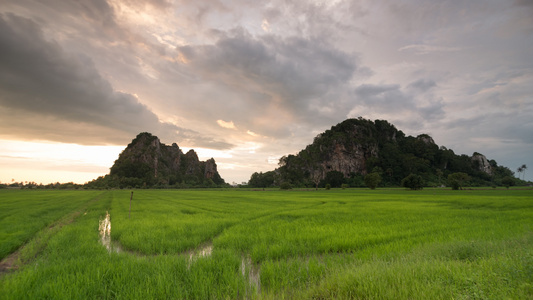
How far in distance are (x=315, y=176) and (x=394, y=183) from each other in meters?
45.2

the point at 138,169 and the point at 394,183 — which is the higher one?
the point at 138,169

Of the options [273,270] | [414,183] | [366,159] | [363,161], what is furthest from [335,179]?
[273,270]

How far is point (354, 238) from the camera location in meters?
8.70

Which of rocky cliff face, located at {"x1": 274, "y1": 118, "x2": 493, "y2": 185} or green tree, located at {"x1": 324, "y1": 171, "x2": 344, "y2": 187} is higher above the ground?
rocky cliff face, located at {"x1": 274, "y1": 118, "x2": 493, "y2": 185}

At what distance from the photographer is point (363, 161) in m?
148

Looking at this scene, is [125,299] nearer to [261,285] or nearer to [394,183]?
[261,285]

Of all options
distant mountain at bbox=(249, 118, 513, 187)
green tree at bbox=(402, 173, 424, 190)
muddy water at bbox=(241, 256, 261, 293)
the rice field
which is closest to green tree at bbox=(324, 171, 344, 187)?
distant mountain at bbox=(249, 118, 513, 187)

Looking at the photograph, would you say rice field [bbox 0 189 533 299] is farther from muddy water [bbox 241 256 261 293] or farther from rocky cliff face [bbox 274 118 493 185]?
rocky cliff face [bbox 274 118 493 185]

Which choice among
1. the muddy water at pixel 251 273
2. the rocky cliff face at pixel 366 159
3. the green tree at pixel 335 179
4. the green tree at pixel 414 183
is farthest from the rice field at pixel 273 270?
Answer: the rocky cliff face at pixel 366 159

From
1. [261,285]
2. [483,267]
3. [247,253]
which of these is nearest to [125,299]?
[261,285]

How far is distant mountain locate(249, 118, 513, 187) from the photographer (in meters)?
131

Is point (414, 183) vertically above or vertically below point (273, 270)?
above

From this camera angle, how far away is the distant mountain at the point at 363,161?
131250 mm

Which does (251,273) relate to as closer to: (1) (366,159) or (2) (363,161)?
(2) (363,161)
